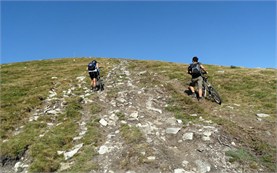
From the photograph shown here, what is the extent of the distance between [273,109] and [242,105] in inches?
74.1

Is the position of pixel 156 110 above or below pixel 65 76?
below

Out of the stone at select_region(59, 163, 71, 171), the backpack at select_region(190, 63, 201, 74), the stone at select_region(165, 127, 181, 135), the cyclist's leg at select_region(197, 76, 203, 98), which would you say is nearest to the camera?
the stone at select_region(59, 163, 71, 171)

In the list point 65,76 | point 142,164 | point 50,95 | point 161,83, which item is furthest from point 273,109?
point 65,76

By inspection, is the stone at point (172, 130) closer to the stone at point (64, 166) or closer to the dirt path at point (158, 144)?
the dirt path at point (158, 144)

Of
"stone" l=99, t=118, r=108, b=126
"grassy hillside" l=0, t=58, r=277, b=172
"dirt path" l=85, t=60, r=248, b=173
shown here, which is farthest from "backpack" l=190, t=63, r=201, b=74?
"stone" l=99, t=118, r=108, b=126

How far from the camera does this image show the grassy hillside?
1404cm

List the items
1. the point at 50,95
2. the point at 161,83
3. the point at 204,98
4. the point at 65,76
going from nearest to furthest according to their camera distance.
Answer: the point at 204,98 → the point at 50,95 → the point at 161,83 → the point at 65,76

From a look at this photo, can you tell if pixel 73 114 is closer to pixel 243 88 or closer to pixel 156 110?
pixel 156 110

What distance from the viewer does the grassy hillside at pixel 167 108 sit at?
14039mm

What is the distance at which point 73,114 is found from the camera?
61.8 feet

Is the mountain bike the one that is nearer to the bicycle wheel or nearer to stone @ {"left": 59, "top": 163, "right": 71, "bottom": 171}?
the bicycle wheel

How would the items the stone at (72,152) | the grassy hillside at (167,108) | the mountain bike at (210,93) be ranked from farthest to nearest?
the mountain bike at (210,93)
the stone at (72,152)
the grassy hillside at (167,108)

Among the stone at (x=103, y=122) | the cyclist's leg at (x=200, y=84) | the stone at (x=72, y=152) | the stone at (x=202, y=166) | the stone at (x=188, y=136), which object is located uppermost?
the cyclist's leg at (x=200, y=84)

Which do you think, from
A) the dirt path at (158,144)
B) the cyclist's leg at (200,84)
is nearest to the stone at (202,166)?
the dirt path at (158,144)
